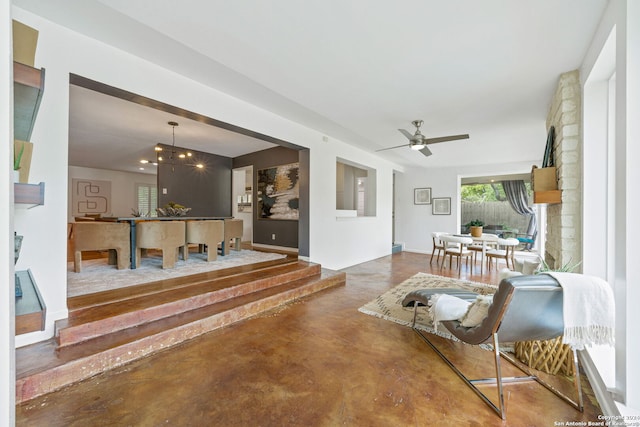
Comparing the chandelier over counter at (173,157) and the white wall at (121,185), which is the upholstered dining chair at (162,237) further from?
the white wall at (121,185)

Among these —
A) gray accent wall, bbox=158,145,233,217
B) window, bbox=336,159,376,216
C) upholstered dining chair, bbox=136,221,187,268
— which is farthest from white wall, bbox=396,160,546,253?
upholstered dining chair, bbox=136,221,187,268

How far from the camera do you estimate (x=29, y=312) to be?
4.59 ft

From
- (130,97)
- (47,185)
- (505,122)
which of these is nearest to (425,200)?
(505,122)

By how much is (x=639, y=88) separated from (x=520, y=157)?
5916 millimetres

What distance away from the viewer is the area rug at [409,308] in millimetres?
2787

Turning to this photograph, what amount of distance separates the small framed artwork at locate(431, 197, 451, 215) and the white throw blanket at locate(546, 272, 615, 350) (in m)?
6.50

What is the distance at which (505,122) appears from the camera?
408 centimetres

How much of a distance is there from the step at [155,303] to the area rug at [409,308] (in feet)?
4.35

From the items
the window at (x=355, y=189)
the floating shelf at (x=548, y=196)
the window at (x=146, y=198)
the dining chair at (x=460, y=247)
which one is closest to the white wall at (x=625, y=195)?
the floating shelf at (x=548, y=196)

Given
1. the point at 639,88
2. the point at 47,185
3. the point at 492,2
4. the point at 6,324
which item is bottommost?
the point at 6,324

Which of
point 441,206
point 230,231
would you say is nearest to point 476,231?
point 441,206

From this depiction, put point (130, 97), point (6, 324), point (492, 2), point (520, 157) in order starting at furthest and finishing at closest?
point (520, 157)
point (130, 97)
point (492, 2)
point (6, 324)

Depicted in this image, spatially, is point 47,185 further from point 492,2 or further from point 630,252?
point 630,252

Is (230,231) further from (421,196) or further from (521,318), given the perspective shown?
(421,196)
